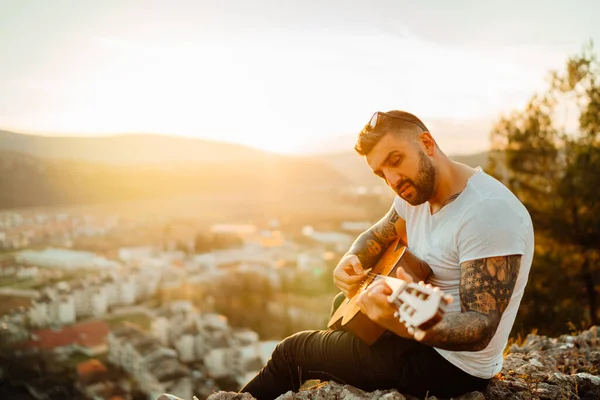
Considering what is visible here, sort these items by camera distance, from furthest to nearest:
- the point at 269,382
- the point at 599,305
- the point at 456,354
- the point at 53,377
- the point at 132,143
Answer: the point at 132,143 < the point at 53,377 < the point at 599,305 < the point at 269,382 < the point at 456,354

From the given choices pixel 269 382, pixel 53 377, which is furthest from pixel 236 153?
pixel 269 382

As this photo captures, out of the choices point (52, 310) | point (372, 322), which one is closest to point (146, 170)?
point (52, 310)

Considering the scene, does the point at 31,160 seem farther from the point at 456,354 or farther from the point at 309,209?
the point at 456,354

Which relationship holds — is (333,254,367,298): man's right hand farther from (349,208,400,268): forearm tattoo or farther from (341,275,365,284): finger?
(349,208,400,268): forearm tattoo

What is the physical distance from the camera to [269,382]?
2.76m

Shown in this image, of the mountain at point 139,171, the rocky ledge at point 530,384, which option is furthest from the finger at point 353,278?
the mountain at point 139,171

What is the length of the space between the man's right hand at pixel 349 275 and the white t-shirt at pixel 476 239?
543 mm

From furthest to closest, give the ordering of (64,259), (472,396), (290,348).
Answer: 1. (64,259)
2. (290,348)
3. (472,396)

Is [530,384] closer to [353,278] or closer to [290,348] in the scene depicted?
[353,278]

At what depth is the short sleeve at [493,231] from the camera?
1.89 meters

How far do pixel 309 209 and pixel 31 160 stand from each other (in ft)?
102

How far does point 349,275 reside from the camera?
3.07 m

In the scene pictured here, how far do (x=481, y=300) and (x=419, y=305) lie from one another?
60 centimetres

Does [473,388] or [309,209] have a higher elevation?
[473,388]
